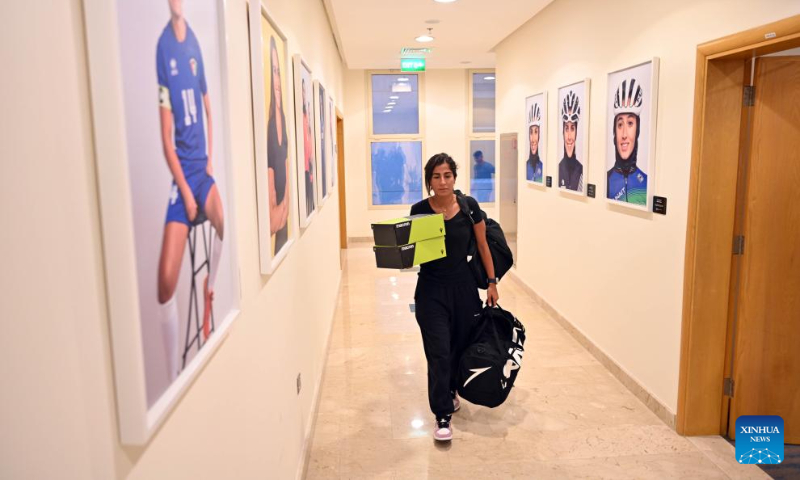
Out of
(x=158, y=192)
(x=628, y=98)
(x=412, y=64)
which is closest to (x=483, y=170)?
(x=412, y=64)

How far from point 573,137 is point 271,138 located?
3.72 m

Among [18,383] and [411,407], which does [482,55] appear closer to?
[411,407]

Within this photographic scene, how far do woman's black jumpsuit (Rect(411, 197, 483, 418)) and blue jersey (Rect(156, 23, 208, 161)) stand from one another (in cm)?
237

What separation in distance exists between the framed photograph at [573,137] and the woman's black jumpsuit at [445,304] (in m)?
2.05

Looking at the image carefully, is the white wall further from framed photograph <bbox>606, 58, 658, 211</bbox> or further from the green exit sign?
the green exit sign

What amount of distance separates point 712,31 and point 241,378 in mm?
3123

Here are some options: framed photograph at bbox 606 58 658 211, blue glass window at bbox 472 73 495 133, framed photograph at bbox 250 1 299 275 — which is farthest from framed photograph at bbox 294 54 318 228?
blue glass window at bbox 472 73 495 133

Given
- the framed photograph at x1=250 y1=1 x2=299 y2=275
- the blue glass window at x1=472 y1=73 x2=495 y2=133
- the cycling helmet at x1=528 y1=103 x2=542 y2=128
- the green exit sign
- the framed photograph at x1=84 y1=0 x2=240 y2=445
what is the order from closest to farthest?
1. the framed photograph at x1=84 y1=0 x2=240 y2=445
2. the framed photograph at x1=250 y1=1 x2=299 y2=275
3. the cycling helmet at x1=528 y1=103 x2=542 y2=128
4. the green exit sign
5. the blue glass window at x1=472 y1=73 x2=495 y2=133

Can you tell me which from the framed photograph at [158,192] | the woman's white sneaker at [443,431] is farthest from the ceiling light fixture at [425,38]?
the framed photograph at [158,192]

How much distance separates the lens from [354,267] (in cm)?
923

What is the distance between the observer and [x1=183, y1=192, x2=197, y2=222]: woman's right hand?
50.3 inches

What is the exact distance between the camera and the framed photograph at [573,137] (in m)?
5.22

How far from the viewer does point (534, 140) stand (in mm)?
6898

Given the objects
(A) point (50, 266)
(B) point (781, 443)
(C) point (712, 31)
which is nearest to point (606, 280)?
(B) point (781, 443)
